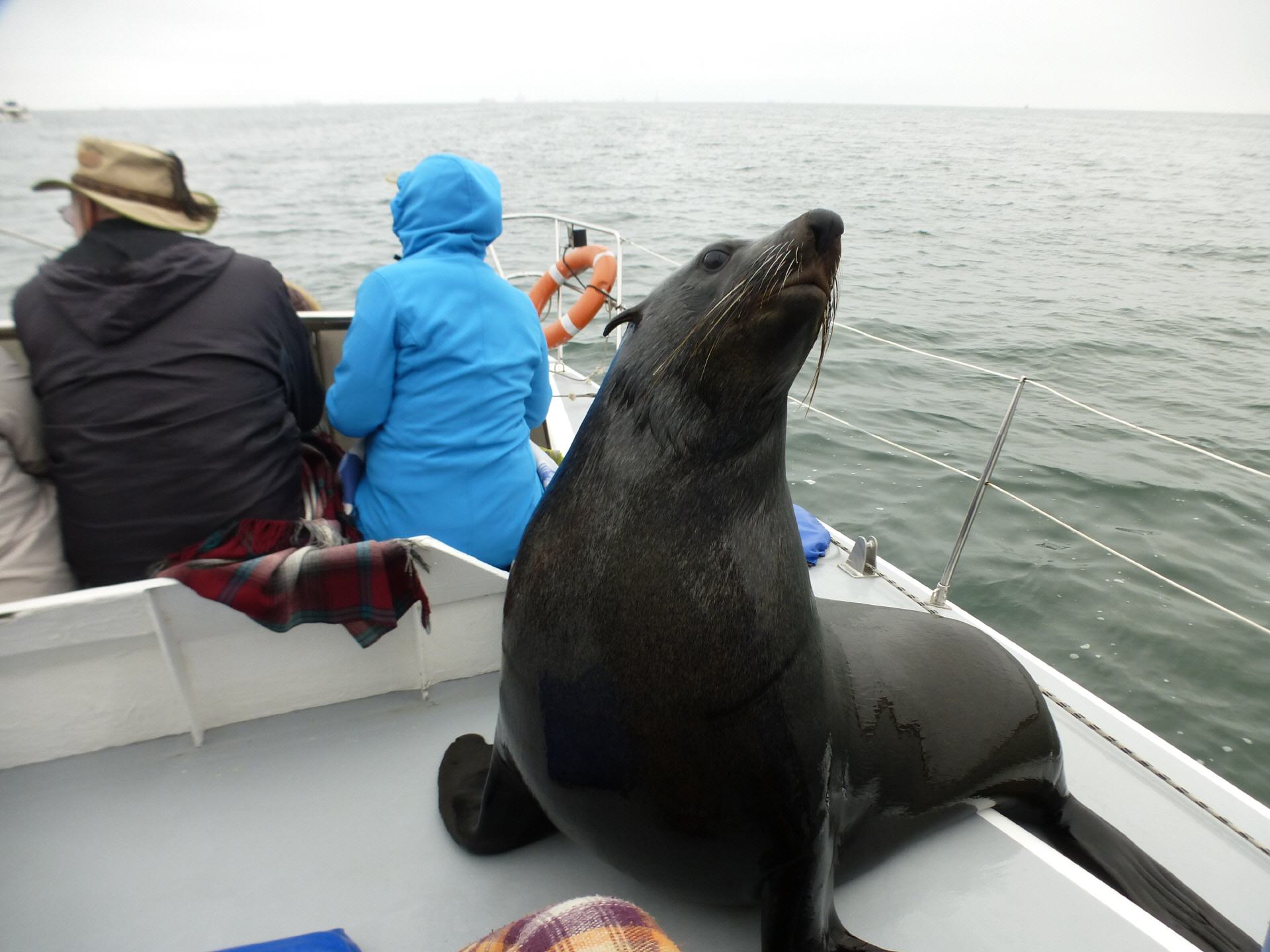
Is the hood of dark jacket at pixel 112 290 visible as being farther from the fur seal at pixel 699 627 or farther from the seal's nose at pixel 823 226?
the seal's nose at pixel 823 226

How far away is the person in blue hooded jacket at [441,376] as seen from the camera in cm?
231

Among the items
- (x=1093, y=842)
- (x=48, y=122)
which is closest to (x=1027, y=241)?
(x=1093, y=842)

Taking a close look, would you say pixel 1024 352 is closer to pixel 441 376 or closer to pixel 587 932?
pixel 441 376

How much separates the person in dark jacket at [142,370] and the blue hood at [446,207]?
50cm

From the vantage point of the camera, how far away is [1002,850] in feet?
6.24

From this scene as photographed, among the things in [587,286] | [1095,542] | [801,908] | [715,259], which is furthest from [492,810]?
[587,286]

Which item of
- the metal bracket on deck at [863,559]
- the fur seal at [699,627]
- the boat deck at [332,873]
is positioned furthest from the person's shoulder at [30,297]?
the metal bracket on deck at [863,559]

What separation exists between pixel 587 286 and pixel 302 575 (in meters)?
3.07

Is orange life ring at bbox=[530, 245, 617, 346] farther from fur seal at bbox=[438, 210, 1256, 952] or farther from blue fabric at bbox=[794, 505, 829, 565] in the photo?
fur seal at bbox=[438, 210, 1256, 952]

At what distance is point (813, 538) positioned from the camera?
3.35 metres

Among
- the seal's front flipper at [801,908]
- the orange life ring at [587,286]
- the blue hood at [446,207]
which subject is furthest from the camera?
the orange life ring at [587,286]

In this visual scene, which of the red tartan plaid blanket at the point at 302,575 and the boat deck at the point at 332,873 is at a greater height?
the red tartan plaid blanket at the point at 302,575

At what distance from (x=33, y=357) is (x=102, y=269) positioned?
0.29 metres

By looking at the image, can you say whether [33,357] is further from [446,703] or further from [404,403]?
[446,703]
